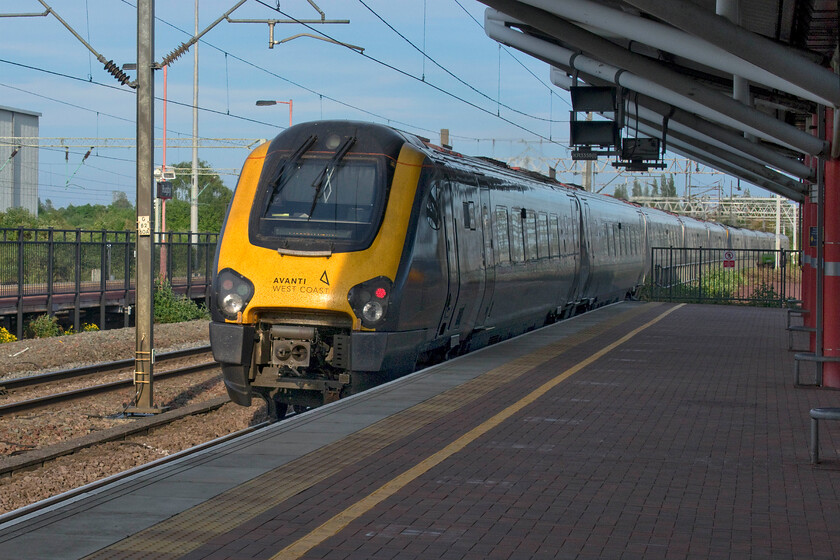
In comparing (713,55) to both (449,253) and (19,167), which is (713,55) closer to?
(449,253)

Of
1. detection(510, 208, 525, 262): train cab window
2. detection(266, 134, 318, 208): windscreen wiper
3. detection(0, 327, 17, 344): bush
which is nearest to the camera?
detection(266, 134, 318, 208): windscreen wiper

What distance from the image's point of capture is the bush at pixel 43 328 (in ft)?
80.0

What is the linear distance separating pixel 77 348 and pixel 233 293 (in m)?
9.93

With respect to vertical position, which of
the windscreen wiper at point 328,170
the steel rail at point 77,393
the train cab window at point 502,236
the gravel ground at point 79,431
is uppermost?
A: the windscreen wiper at point 328,170

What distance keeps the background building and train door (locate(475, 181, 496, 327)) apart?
57205 mm

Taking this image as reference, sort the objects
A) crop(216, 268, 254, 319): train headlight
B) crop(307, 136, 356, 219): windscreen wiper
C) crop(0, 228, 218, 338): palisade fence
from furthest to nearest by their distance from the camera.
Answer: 1. crop(0, 228, 218, 338): palisade fence
2. crop(307, 136, 356, 219): windscreen wiper
3. crop(216, 268, 254, 319): train headlight

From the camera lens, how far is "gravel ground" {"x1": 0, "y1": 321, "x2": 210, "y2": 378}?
1853 cm

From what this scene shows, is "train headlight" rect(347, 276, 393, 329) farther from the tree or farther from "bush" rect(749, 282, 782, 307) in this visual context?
the tree

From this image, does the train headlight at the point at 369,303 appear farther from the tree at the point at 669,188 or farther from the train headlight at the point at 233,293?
the tree at the point at 669,188

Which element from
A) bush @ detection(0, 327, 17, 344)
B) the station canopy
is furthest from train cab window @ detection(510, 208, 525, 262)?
bush @ detection(0, 327, 17, 344)

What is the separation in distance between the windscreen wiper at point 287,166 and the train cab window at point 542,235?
731 cm

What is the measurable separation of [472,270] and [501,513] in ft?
26.5

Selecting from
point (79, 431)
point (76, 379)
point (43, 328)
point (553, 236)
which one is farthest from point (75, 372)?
point (553, 236)

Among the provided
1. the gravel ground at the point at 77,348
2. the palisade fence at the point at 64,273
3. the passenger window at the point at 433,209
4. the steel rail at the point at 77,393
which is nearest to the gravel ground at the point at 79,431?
the gravel ground at the point at 77,348
